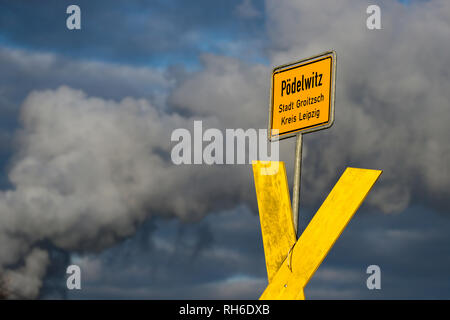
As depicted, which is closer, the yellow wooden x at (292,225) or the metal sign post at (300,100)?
the yellow wooden x at (292,225)

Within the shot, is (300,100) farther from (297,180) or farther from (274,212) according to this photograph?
(274,212)

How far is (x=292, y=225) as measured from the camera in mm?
10562

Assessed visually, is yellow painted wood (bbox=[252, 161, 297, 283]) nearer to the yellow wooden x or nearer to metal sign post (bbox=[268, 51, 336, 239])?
the yellow wooden x

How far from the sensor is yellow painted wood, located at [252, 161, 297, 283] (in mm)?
10562

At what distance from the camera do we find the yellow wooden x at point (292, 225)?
9.82 m

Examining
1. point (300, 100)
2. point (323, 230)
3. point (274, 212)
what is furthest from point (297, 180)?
point (300, 100)

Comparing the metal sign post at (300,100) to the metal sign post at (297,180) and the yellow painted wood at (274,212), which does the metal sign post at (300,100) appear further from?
the yellow painted wood at (274,212)

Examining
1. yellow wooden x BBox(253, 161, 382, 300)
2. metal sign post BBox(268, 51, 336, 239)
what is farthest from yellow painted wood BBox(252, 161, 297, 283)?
metal sign post BBox(268, 51, 336, 239)

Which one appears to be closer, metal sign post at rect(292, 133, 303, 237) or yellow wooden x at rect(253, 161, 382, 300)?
yellow wooden x at rect(253, 161, 382, 300)

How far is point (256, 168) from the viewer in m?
11.0

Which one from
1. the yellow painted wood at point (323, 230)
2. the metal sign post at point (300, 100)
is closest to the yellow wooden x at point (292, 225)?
the yellow painted wood at point (323, 230)
